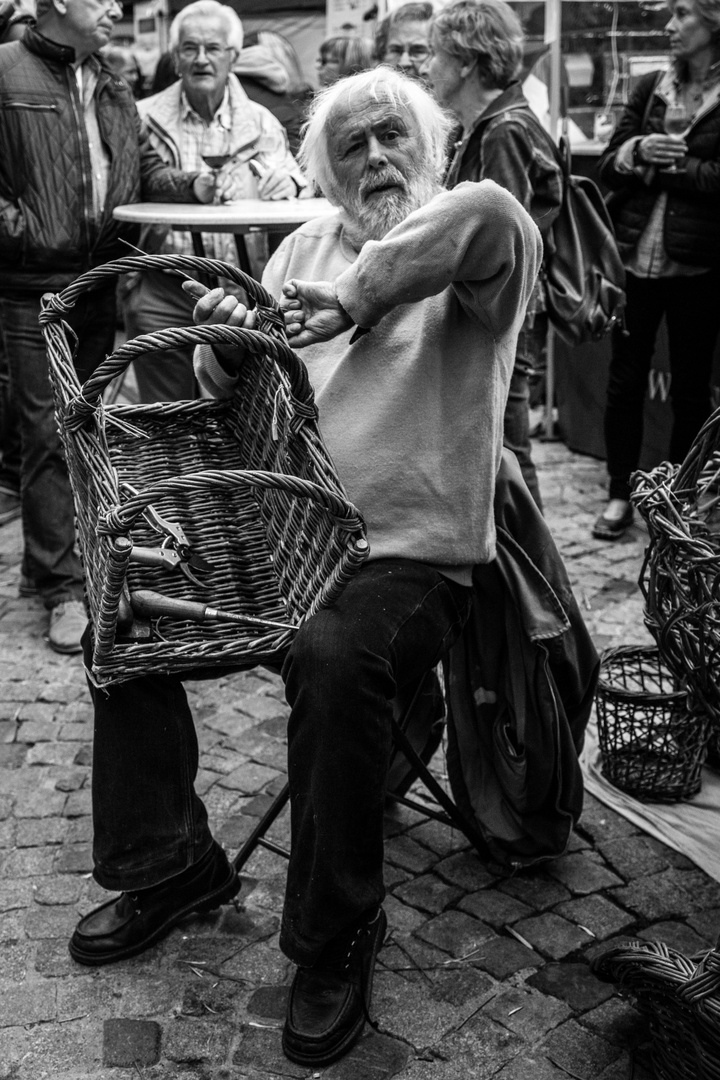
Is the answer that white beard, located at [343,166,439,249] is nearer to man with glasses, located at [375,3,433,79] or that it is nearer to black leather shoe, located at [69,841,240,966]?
black leather shoe, located at [69,841,240,966]

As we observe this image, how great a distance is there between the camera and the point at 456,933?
2531 millimetres

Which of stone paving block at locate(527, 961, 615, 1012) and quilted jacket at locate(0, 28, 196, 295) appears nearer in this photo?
stone paving block at locate(527, 961, 615, 1012)

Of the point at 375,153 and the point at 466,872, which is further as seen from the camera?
the point at 466,872

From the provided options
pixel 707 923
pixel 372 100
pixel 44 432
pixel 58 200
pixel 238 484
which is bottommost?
pixel 707 923

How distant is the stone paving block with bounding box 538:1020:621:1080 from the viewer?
212cm

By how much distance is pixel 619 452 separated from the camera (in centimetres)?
517

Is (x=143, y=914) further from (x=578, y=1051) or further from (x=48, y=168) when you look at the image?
(x=48, y=168)

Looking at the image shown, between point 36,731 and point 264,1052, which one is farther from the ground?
point 264,1052

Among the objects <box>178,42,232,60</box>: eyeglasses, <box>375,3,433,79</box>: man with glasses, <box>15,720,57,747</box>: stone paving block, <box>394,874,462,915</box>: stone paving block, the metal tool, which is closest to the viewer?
the metal tool

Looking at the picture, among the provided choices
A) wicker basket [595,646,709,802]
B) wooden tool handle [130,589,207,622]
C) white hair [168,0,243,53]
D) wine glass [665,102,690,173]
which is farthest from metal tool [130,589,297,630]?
white hair [168,0,243,53]

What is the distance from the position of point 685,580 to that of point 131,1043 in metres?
1.35

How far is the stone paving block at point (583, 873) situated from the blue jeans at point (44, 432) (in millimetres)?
2202

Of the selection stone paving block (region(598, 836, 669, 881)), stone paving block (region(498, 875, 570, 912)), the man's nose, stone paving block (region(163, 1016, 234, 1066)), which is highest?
the man's nose

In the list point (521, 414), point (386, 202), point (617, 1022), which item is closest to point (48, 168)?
point (521, 414)
